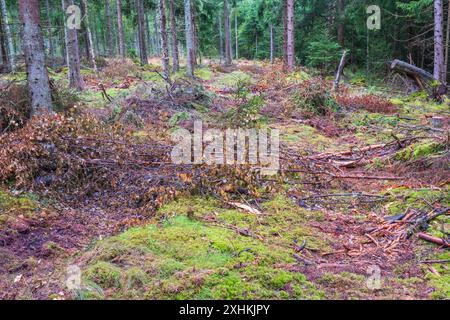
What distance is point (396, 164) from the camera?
263 inches

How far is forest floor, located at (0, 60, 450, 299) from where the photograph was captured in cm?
345

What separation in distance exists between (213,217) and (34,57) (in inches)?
189

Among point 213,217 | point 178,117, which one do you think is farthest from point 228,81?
point 213,217

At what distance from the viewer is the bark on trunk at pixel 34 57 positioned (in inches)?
269

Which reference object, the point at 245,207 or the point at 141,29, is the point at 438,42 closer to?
the point at 245,207

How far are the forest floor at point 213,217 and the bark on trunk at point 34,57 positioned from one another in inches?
15.4

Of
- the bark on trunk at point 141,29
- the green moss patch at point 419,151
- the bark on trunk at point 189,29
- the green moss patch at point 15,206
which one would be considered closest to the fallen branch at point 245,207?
the green moss patch at point 15,206

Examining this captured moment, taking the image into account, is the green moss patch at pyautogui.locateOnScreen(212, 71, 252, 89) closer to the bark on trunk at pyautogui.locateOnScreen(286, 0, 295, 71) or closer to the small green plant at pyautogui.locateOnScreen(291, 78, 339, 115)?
the bark on trunk at pyautogui.locateOnScreen(286, 0, 295, 71)

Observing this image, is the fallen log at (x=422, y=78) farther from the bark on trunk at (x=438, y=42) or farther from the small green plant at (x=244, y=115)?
the small green plant at (x=244, y=115)

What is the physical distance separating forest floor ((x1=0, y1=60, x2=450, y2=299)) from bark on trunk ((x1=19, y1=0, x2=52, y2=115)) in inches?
15.4

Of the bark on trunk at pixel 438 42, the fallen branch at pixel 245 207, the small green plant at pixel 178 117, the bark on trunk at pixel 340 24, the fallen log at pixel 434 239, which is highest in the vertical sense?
the bark on trunk at pixel 340 24

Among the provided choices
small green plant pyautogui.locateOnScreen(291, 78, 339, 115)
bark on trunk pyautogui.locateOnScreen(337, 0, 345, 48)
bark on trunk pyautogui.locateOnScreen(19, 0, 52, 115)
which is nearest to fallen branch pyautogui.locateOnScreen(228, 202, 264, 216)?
bark on trunk pyautogui.locateOnScreen(19, 0, 52, 115)

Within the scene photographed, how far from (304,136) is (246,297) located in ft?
21.1

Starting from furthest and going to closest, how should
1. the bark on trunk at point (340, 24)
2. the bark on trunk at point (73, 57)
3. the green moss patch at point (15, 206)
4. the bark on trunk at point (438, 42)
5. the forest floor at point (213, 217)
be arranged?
the bark on trunk at point (340, 24) → the bark on trunk at point (438, 42) → the bark on trunk at point (73, 57) → the green moss patch at point (15, 206) → the forest floor at point (213, 217)
